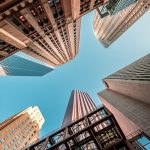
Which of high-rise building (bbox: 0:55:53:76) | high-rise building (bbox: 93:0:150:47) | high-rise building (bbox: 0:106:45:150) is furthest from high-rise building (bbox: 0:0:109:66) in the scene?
high-rise building (bbox: 93:0:150:47)

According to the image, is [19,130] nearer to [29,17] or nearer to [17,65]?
[17,65]

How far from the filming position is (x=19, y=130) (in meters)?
86.8

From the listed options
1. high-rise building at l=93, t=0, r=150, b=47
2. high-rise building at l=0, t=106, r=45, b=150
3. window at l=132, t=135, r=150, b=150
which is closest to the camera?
window at l=132, t=135, r=150, b=150

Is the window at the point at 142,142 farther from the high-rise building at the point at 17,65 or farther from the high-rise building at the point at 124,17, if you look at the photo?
the high-rise building at the point at 17,65

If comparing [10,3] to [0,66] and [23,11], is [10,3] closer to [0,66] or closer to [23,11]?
[23,11]

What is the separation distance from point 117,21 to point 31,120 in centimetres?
7969

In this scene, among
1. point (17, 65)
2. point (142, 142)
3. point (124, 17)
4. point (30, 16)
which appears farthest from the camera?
point (124, 17)

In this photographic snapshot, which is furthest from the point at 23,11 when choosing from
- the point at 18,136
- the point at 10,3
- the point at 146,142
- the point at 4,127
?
the point at 18,136

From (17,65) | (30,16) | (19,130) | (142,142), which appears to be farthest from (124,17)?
(30,16)

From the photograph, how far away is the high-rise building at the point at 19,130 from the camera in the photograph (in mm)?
72588

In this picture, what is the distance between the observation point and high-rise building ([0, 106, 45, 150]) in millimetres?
72588

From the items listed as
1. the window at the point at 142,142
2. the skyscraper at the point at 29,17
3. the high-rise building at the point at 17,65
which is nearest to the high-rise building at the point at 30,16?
the skyscraper at the point at 29,17

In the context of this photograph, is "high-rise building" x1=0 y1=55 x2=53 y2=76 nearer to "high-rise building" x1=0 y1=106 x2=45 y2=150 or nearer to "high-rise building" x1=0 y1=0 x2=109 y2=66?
"high-rise building" x1=0 y1=106 x2=45 y2=150

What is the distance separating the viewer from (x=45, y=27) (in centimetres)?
3909
